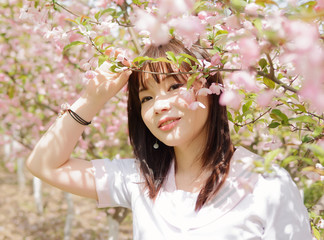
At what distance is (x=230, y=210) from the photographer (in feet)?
4.54

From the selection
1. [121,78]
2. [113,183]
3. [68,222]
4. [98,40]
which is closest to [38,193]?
[68,222]

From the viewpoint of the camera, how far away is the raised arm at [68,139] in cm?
166

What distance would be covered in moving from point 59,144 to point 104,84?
1.17 ft

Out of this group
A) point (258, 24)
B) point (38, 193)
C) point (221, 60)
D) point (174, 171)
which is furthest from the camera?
point (38, 193)

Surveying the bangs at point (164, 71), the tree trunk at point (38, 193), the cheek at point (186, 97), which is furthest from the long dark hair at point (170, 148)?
the tree trunk at point (38, 193)

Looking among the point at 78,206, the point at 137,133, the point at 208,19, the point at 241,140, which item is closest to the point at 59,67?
the point at 241,140

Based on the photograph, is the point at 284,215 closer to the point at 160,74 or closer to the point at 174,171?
the point at 174,171

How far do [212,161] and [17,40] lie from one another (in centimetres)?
384

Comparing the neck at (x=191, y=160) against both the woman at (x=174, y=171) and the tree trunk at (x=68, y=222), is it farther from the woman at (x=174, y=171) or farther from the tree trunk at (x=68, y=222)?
the tree trunk at (x=68, y=222)

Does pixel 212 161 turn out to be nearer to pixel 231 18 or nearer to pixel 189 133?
pixel 189 133

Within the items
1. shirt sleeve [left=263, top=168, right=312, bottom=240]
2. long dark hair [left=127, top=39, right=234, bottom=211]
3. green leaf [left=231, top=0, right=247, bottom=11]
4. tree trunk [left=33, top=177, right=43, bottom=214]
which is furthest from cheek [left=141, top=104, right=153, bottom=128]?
tree trunk [left=33, top=177, right=43, bottom=214]

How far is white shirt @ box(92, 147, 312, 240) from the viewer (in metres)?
1.30

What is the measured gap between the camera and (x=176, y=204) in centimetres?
155

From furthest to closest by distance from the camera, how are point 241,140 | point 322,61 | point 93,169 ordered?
point 241,140 < point 93,169 < point 322,61
